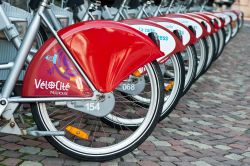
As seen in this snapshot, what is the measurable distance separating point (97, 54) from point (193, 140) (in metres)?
1.39

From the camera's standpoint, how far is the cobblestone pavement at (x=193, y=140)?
11.7 ft

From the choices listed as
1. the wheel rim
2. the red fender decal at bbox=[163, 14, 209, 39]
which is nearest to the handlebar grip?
the wheel rim

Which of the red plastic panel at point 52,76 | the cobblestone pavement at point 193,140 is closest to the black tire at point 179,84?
the cobblestone pavement at point 193,140

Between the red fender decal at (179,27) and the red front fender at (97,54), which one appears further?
the red fender decal at (179,27)

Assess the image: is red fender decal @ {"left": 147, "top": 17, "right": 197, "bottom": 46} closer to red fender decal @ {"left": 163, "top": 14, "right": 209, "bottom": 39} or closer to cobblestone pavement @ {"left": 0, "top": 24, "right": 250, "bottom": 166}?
red fender decal @ {"left": 163, "top": 14, "right": 209, "bottom": 39}

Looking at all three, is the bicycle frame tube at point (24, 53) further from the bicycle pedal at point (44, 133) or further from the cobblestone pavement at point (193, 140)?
the cobblestone pavement at point (193, 140)

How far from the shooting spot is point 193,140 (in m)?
4.23

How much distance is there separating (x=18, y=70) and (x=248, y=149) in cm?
200

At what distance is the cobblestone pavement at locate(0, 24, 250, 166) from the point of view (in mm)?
3557

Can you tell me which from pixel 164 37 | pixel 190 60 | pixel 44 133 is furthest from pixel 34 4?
pixel 190 60

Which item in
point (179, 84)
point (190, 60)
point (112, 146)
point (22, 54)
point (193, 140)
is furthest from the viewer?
point (190, 60)

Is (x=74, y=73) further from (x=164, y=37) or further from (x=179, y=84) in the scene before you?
(x=179, y=84)

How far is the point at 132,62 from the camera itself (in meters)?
3.35

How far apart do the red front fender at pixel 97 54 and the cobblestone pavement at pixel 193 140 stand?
558 millimetres
